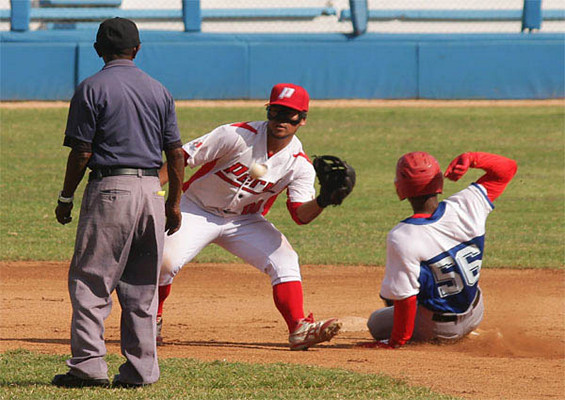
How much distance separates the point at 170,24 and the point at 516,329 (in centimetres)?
1888

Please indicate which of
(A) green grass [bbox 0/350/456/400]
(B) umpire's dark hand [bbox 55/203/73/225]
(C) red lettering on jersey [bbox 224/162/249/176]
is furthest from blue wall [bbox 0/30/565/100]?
(B) umpire's dark hand [bbox 55/203/73/225]

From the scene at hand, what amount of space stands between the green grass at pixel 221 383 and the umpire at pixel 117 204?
16 centimetres

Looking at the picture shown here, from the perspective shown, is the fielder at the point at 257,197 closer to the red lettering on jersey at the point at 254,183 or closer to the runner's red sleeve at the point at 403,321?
the red lettering on jersey at the point at 254,183

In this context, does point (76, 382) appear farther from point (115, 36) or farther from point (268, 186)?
point (268, 186)

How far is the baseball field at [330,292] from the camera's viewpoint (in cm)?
480

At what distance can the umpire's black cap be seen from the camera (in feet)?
14.3

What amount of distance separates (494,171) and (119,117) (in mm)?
2575

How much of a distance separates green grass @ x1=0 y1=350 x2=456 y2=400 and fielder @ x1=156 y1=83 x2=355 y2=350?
77 centimetres

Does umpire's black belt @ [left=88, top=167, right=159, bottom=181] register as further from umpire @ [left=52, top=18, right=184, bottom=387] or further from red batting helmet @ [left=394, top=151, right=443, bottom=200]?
red batting helmet @ [left=394, top=151, right=443, bottom=200]

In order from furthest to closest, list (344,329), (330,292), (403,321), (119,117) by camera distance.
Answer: (330,292) < (344,329) < (403,321) < (119,117)

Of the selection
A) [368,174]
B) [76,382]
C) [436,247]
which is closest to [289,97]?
[436,247]

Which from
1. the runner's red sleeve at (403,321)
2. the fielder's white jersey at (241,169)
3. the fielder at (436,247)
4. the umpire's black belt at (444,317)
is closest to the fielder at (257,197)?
the fielder's white jersey at (241,169)

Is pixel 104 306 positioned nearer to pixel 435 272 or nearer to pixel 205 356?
pixel 205 356

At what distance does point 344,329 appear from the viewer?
22.6 feet
